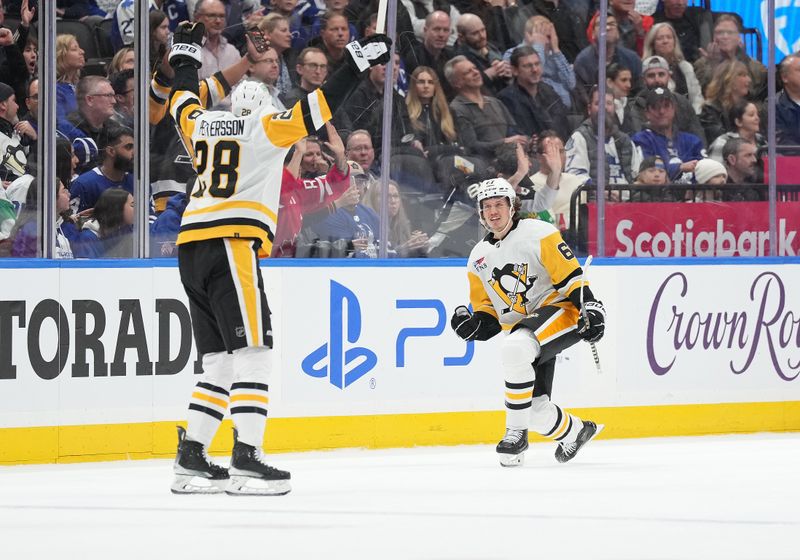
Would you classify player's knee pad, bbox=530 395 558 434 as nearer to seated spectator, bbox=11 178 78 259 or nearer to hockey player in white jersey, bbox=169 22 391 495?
hockey player in white jersey, bbox=169 22 391 495

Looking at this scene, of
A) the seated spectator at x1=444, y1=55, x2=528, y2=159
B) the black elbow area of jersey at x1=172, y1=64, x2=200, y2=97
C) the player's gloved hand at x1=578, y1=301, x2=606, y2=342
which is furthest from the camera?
the seated spectator at x1=444, y1=55, x2=528, y2=159

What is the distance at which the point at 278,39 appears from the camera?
6551 mm

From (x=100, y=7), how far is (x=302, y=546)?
10.2 feet

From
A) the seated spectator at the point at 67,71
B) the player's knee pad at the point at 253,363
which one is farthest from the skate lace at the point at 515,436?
the seated spectator at the point at 67,71

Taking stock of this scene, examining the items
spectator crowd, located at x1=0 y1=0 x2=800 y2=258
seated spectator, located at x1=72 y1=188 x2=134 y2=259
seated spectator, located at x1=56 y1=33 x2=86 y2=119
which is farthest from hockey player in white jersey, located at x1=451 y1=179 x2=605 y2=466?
seated spectator, located at x1=56 y1=33 x2=86 y2=119

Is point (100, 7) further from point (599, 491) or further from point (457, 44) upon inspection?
point (599, 491)

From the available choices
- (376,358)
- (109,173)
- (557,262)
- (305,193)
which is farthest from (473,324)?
(109,173)

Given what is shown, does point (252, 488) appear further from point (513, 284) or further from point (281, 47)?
point (281, 47)

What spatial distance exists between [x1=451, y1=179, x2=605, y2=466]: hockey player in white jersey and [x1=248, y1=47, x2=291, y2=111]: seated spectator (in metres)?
1.33

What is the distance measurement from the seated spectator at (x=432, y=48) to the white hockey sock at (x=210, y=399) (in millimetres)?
2472

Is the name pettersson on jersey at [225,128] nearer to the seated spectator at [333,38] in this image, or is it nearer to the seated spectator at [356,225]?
the seated spectator at [356,225]

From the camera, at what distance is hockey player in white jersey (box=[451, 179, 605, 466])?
557cm

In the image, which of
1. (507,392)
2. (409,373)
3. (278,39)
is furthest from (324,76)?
(507,392)

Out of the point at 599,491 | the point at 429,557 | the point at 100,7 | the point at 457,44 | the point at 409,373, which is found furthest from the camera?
the point at 457,44
